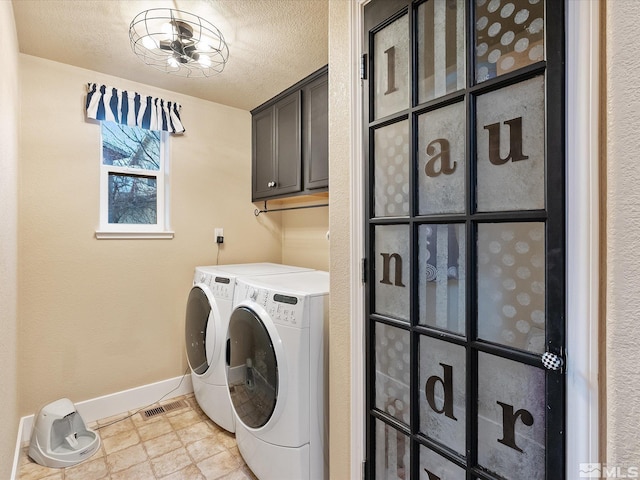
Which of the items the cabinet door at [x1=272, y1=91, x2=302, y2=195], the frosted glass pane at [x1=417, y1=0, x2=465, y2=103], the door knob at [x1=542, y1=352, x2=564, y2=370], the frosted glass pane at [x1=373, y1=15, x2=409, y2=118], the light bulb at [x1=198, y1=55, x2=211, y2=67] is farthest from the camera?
the cabinet door at [x1=272, y1=91, x2=302, y2=195]

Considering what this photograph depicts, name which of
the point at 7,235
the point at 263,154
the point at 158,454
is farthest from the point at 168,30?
the point at 158,454

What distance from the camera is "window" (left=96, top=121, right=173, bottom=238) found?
2.43m

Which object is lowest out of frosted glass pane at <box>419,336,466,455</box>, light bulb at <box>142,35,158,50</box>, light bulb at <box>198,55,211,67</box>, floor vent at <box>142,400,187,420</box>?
floor vent at <box>142,400,187,420</box>

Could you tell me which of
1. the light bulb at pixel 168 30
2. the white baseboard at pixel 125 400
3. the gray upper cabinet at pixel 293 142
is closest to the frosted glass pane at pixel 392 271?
the gray upper cabinet at pixel 293 142

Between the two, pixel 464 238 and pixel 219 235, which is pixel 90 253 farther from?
pixel 464 238

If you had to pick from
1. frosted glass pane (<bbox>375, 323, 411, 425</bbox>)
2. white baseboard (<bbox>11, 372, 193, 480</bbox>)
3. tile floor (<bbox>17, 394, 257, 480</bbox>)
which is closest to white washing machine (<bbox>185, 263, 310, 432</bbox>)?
tile floor (<bbox>17, 394, 257, 480</bbox>)

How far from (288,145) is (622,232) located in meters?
2.20

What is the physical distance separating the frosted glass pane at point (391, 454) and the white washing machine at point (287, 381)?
0.36 m

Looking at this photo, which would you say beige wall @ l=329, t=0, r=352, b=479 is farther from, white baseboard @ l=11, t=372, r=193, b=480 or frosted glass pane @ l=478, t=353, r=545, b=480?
white baseboard @ l=11, t=372, r=193, b=480

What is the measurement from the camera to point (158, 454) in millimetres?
1962

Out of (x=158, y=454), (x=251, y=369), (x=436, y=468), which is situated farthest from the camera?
(x=158, y=454)

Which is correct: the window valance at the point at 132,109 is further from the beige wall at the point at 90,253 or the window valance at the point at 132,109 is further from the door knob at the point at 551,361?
the door knob at the point at 551,361

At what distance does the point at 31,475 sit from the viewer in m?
1.80

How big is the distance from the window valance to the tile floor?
2.14 meters
